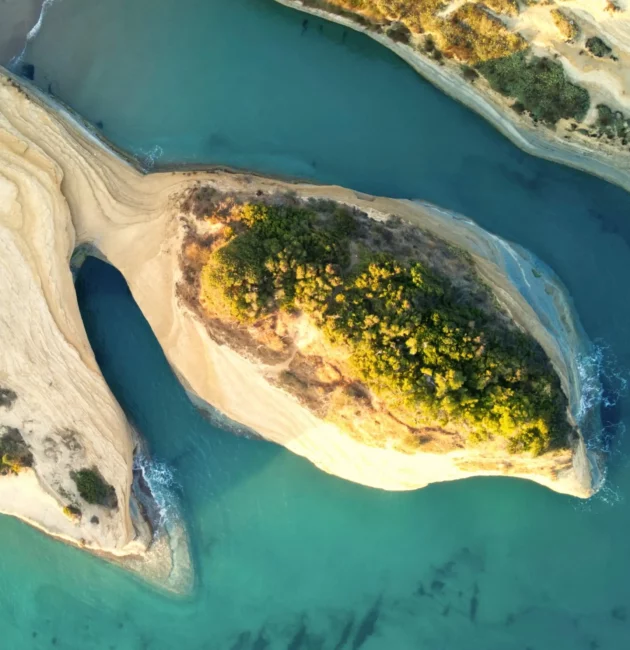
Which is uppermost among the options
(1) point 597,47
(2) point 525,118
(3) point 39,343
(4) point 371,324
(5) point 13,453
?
(1) point 597,47

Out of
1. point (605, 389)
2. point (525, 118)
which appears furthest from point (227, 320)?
point (605, 389)

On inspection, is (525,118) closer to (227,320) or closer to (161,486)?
(227,320)

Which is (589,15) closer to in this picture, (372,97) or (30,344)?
(372,97)

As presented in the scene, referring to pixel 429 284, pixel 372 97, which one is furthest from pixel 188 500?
pixel 372 97

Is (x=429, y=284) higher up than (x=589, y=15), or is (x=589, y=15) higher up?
(x=589, y=15)

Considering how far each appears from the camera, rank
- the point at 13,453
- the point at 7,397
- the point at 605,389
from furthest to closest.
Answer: the point at 605,389 < the point at 7,397 < the point at 13,453

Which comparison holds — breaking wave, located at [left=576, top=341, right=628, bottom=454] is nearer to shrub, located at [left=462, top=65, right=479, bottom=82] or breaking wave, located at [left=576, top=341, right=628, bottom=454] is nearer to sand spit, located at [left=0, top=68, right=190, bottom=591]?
shrub, located at [left=462, top=65, right=479, bottom=82]

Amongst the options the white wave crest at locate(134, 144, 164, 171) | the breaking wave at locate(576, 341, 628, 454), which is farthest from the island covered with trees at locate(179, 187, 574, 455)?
the white wave crest at locate(134, 144, 164, 171)
